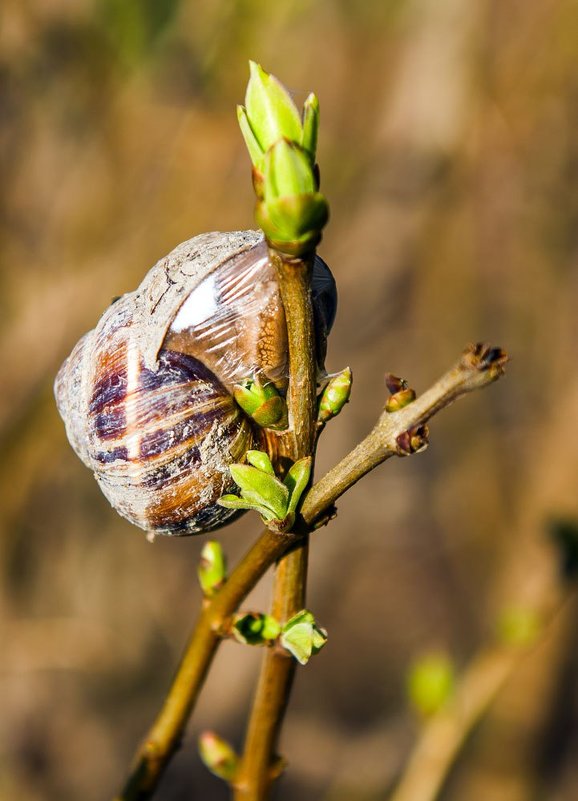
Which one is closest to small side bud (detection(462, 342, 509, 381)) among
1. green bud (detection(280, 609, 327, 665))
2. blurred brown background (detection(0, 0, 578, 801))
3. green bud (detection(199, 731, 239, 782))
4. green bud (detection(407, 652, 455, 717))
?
green bud (detection(280, 609, 327, 665))

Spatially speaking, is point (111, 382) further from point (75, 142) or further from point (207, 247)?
point (75, 142)

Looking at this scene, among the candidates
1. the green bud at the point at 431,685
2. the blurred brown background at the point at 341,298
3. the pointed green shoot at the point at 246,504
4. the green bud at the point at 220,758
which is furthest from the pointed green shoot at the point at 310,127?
the blurred brown background at the point at 341,298

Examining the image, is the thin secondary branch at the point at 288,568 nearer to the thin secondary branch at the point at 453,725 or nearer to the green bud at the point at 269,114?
the green bud at the point at 269,114

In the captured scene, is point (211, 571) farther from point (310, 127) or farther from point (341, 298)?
point (341, 298)

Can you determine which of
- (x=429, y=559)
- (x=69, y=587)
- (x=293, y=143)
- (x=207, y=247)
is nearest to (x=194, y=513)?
(x=207, y=247)

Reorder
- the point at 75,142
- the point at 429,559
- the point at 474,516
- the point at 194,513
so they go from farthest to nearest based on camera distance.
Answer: the point at 429,559
the point at 474,516
the point at 75,142
the point at 194,513
